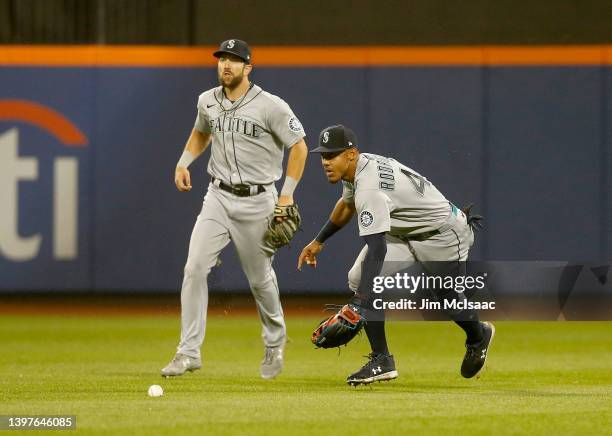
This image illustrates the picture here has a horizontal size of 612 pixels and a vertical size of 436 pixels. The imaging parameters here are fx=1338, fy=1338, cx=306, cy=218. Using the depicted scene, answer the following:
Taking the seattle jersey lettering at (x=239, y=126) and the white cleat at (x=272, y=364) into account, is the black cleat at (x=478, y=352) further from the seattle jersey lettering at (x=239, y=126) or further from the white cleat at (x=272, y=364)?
the seattle jersey lettering at (x=239, y=126)

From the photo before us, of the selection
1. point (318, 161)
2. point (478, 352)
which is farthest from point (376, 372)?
point (318, 161)

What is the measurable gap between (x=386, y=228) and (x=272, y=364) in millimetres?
1471


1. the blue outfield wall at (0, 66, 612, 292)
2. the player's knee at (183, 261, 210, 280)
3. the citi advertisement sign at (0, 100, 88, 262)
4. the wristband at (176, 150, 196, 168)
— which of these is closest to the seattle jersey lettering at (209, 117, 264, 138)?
the wristband at (176, 150, 196, 168)

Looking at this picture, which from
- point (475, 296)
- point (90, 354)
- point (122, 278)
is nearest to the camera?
point (475, 296)

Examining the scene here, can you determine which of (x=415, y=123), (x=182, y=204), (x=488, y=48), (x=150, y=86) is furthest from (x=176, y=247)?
(x=488, y=48)

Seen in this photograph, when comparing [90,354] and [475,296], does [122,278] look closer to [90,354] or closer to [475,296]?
[90,354]

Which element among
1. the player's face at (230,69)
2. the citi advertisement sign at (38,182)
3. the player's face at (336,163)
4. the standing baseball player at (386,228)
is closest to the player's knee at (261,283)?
the standing baseball player at (386,228)

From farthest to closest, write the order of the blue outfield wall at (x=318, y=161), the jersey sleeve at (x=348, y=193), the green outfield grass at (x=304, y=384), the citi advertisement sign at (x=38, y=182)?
the blue outfield wall at (x=318, y=161) < the citi advertisement sign at (x=38, y=182) < the jersey sleeve at (x=348, y=193) < the green outfield grass at (x=304, y=384)

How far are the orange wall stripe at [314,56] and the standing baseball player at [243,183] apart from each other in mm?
5929

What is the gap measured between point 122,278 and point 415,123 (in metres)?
3.44

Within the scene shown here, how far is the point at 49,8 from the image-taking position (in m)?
15.2

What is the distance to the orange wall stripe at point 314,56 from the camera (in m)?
13.8

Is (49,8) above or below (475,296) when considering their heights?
above

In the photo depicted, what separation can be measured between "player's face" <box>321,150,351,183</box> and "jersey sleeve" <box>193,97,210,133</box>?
3.65ft
